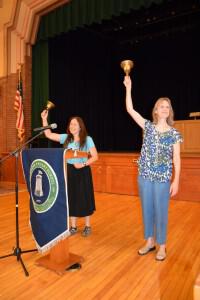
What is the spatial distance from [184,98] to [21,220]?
27.3 feet

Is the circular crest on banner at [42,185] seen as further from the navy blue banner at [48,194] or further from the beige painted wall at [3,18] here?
the beige painted wall at [3,18]

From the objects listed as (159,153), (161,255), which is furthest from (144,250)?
(159,153)

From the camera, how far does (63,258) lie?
8.71 ft

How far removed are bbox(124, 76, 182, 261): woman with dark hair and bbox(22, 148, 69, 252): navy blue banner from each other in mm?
859

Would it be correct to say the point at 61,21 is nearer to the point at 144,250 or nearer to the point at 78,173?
the point at 78,173

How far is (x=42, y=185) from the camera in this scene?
2479 millimetres

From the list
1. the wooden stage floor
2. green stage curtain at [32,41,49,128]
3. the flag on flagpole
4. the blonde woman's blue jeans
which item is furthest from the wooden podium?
green stage curtain at [32,41,49,128]

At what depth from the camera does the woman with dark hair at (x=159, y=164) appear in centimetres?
267

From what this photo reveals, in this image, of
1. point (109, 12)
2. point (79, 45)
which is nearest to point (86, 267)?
point (109, 12)

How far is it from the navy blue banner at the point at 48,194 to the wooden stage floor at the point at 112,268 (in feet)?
1.16

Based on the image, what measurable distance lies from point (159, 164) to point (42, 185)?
1.13 metres

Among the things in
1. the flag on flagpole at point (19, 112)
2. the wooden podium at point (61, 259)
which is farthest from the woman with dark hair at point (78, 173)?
the flag on flagpole at point (19, 112)

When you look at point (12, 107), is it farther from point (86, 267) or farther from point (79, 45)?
point (86, 267)

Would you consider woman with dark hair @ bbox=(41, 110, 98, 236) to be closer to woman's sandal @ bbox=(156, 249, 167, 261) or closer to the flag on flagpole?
woman's sandal @ bbox=(156, 249, 167, 261)
